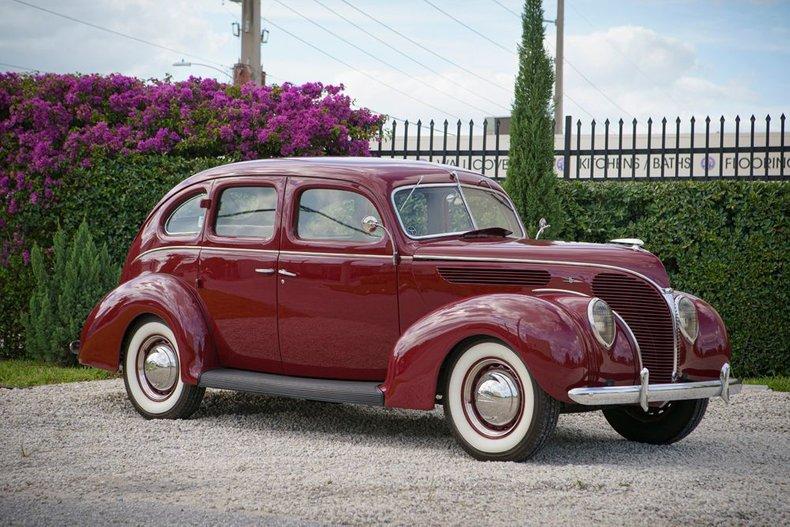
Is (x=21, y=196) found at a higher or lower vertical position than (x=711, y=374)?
higher

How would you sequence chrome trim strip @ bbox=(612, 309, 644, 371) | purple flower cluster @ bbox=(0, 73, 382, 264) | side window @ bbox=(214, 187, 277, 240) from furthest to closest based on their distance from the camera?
purple flower cluster @ bbox=(0, 73, 382, 264)
side window @ bbox=(214, 187, 277, 240)
chrome trim strip @ bbox=(612, 309, 644, 371)

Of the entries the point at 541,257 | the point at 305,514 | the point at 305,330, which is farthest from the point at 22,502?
the point at 541,257

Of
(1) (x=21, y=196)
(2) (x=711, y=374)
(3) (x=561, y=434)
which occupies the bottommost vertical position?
(3) (x=561, y=434)

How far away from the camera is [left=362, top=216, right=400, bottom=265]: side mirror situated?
20.9ft

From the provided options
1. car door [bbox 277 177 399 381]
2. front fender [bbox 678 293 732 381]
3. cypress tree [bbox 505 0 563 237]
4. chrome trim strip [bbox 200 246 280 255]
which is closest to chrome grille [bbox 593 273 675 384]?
front fender [bbox 678 293 732 381]

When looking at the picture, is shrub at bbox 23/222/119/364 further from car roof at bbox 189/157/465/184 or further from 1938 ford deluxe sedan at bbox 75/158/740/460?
car roof at bbox 189/157/465/184

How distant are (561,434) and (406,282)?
1643 mm

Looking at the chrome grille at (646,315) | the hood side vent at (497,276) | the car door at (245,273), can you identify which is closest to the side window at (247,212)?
the car door at (245,273)

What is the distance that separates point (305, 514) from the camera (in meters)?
4.59

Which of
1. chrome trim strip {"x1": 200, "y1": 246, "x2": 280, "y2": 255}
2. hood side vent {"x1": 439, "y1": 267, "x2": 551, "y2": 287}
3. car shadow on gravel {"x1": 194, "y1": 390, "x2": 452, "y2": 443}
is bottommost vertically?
car shadow on gravel {"x1": 194, "y1": 390, "x2": 452, "y2": 443}

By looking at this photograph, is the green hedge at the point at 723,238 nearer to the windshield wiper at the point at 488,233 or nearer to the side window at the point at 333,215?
the windshield wiper at the point at 488,233

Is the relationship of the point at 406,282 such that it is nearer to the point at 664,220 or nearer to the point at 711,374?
the point at 711,374

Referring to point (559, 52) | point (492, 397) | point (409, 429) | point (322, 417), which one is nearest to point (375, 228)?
point (492, 397)

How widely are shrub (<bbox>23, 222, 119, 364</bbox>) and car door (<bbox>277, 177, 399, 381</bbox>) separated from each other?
4.43 m
